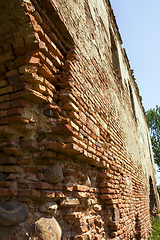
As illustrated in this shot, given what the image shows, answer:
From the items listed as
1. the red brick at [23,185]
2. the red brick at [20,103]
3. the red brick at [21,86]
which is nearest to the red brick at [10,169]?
the red brick at [23,185]

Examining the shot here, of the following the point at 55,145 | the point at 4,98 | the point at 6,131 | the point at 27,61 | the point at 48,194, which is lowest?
the point at 48,194

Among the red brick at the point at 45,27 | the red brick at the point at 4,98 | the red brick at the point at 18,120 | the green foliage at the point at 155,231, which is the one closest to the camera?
the red brick at the point at 18,120

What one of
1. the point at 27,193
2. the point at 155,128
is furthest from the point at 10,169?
the point at 155,128

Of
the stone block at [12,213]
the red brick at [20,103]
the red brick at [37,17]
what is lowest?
the stone block at [12,213]

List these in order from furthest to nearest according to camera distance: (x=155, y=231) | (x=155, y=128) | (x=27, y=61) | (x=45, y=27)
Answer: (x=155, y=128) → (x=155, y=231) → (x=45, y=27) → (x=27, y=61)

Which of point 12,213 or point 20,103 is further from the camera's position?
point 20,103

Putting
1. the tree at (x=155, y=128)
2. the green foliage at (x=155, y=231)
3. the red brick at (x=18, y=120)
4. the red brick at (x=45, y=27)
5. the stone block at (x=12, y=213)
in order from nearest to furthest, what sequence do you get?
the stone block at (x=12, y=213), the red brick at (x=18, y=120), the red brick at (x=45, y=27), the green foliage at (x=155, y=231), the tree at (x=155, y=128)

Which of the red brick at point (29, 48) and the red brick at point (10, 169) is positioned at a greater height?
the red brick at point (29, 48)

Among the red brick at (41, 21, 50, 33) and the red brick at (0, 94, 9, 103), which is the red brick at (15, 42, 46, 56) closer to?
the red brick at (41, 21, 50, 33)

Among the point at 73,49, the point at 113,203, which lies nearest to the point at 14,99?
the point at 73,49

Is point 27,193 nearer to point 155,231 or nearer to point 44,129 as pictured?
point 44,129

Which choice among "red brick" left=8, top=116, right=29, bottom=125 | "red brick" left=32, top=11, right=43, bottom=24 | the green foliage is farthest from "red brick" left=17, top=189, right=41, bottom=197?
the green foliage

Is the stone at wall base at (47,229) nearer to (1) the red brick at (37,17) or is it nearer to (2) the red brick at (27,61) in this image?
(2) the red brick at (27,61)

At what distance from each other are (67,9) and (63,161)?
1.88 meters
